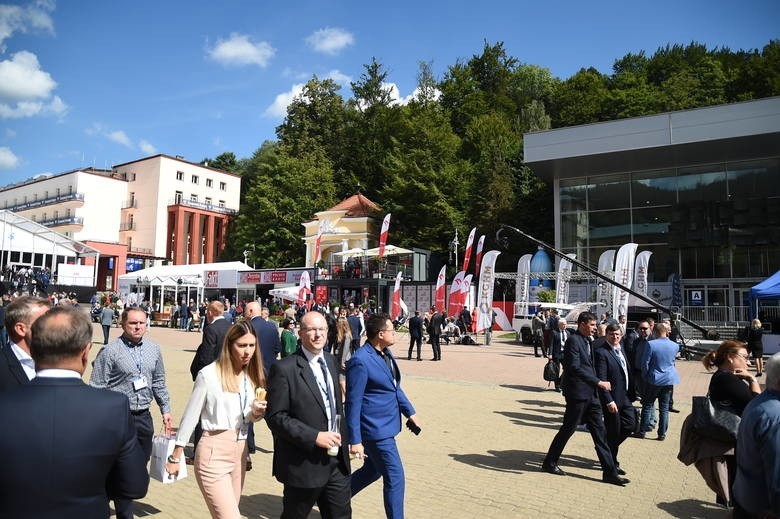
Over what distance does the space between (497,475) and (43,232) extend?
5395 centimetres

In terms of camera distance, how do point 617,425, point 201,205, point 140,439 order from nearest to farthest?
point 140,439 → point 617,425 → point 201,205

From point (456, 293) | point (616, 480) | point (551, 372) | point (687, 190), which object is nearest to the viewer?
point (616, 480)

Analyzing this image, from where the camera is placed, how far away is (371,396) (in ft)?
13.7

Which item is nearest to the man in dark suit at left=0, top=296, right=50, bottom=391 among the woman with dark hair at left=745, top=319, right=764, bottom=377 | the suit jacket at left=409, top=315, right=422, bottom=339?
the suit jacket at left=409, top=315, right=422, bottom=339

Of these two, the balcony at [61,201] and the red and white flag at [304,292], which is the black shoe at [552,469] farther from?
the balcony at [61,201]

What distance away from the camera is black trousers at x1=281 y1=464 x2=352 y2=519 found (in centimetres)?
327

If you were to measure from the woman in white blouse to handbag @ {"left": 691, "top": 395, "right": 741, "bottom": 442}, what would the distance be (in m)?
3.49

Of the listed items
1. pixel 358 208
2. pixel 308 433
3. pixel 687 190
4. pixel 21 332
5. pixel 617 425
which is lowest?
pixel 617 425

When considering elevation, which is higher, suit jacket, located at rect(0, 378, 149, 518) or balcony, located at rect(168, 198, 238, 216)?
balcony, located at rect(168, 198, 238, 216)

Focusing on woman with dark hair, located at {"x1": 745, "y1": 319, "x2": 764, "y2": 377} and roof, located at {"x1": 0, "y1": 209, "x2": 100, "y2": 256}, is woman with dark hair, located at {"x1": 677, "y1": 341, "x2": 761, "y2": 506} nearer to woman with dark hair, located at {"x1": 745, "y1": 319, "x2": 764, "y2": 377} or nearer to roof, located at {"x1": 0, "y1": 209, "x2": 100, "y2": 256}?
woman with dark hair, located at {"x1": 745, "y1": 319, "x2": 764, "y2": 377}

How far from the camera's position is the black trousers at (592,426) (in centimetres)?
583

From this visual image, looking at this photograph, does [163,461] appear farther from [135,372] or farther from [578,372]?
[578,372]

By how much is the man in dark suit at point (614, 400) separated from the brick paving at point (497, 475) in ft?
1.48

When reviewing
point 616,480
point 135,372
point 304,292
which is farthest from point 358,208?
point 135,372
